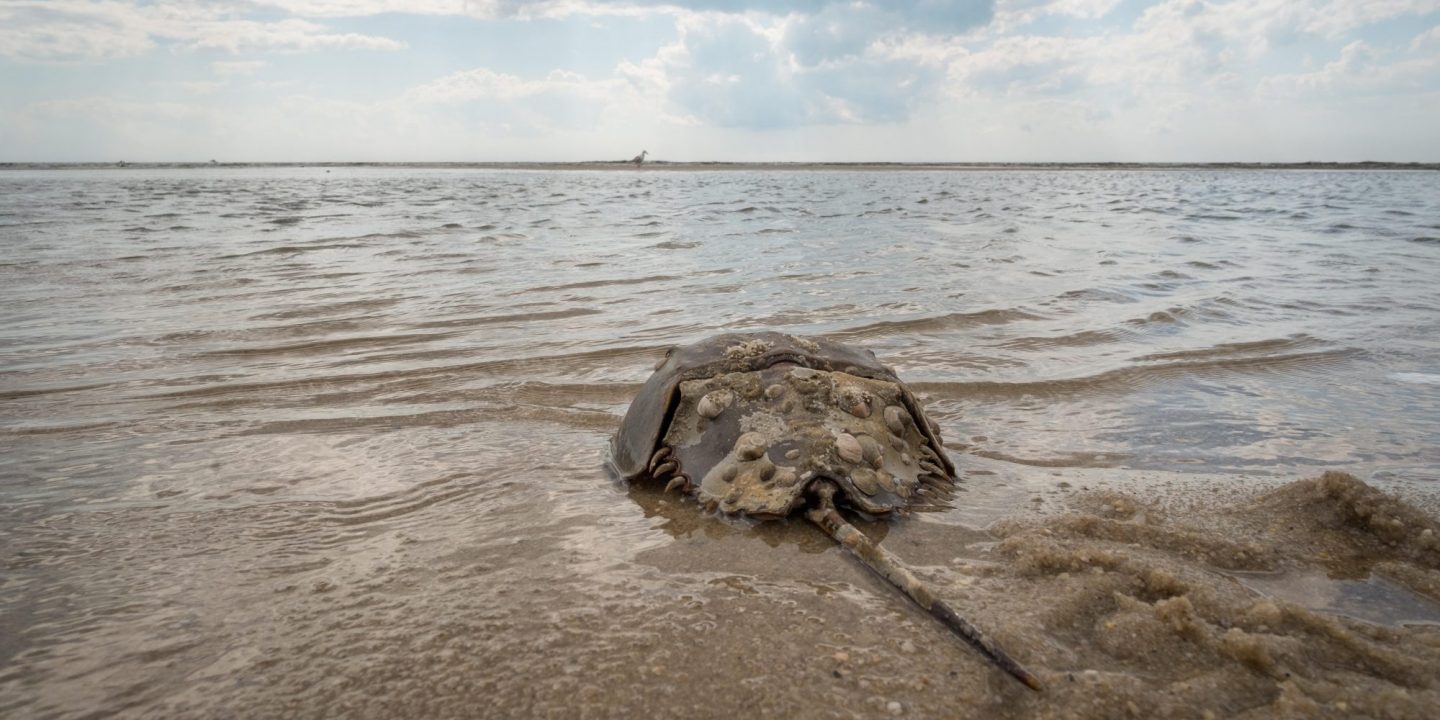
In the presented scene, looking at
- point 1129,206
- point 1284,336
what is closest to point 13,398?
point 1284,336

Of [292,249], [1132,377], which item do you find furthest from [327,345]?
[292,249]

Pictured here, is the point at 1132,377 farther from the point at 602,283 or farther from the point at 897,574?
the point at 602,283

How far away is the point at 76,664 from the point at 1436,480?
15.1 feet

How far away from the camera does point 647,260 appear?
10.1m

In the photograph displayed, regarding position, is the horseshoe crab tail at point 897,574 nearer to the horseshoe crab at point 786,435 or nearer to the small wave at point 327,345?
the horseshoe crab at point 786,435

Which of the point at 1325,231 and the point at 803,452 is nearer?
the point at 803,452

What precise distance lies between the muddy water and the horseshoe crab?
0.42 ft

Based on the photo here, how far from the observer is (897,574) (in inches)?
88.0

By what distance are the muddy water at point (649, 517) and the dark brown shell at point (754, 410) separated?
0.13 metres

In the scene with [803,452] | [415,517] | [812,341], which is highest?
[812,341]

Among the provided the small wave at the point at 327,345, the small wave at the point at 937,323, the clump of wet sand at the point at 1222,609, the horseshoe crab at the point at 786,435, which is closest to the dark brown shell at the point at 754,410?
the horseshoe crab at the point at 786,435

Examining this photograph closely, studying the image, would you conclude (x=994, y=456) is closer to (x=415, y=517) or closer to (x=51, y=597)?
(x=415, y=517)

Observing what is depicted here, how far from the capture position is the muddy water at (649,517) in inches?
73.7

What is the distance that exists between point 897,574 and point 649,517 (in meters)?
0.98
